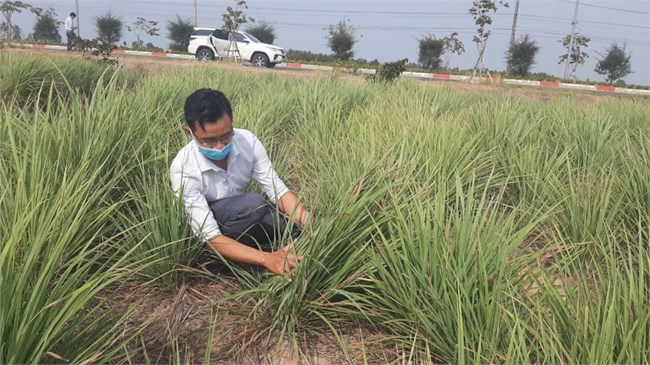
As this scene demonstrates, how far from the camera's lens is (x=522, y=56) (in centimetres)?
2039

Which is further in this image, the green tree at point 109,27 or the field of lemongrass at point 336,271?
the green tree at point 109,27

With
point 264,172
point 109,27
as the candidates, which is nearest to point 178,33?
point 109,27

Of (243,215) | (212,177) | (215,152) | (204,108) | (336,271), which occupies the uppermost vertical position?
(204,108)

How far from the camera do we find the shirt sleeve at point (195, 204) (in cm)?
192

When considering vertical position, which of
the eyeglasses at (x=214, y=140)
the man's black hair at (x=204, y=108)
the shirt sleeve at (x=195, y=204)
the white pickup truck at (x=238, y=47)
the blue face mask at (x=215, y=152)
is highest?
the white pickup truck at (x=238, y=47)

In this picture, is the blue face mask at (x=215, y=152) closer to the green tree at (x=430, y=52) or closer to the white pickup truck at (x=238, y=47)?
the white pickup truck at (x=238, y=47)

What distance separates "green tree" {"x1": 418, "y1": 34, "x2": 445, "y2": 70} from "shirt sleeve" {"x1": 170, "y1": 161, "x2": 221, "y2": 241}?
73.9 ft

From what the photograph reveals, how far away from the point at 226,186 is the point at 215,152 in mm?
254

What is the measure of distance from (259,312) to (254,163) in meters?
0.71

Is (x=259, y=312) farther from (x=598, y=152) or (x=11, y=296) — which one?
(x=598, y=152)

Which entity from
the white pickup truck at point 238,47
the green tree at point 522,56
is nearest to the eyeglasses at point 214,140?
the white pickup truck at point 238,47

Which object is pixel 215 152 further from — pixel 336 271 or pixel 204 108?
pixel 336 271

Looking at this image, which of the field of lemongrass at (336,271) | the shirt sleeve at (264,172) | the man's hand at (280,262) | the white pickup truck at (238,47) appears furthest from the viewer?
the white pickup truck at (238,47)

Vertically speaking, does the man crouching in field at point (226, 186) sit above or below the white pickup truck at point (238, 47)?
below
